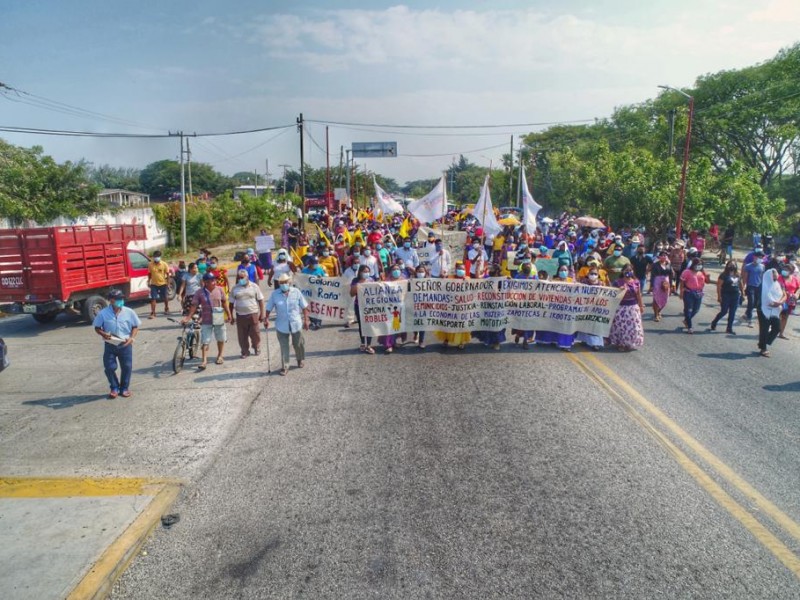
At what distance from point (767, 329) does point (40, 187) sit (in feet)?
85.4

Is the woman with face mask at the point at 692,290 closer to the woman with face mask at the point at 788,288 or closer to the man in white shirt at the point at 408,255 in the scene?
the woman with face mask at the point at 788,288

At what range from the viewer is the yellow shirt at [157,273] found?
47.9ft

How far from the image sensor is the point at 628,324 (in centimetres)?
1090

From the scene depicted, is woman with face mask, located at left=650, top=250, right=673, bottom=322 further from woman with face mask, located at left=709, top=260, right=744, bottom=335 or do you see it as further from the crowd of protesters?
woman with face mask, located at left=709, top=260, right=744, bottom=335

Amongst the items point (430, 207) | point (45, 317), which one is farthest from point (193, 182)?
point (45, 317)

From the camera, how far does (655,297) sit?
45.3 ft

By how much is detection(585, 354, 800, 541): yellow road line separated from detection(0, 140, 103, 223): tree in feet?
75.6

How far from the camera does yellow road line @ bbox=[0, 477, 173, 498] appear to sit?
19.3 feet

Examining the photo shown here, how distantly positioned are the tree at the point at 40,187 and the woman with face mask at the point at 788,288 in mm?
24100

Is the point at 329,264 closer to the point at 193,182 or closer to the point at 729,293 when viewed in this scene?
the point at 729,293

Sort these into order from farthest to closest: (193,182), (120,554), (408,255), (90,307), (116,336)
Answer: (193,182) < (408,255) < (90,307) < (116,336) < (120,554)

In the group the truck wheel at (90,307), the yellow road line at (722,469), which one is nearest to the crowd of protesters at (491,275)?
the truck wheel at (90,307)

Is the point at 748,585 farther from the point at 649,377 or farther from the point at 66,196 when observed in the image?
the point at 66,196

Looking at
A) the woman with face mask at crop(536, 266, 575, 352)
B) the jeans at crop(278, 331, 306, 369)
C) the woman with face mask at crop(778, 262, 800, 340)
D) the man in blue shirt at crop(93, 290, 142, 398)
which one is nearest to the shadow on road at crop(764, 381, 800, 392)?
the woman with face mask at crop(536, 266, 575, 352)
